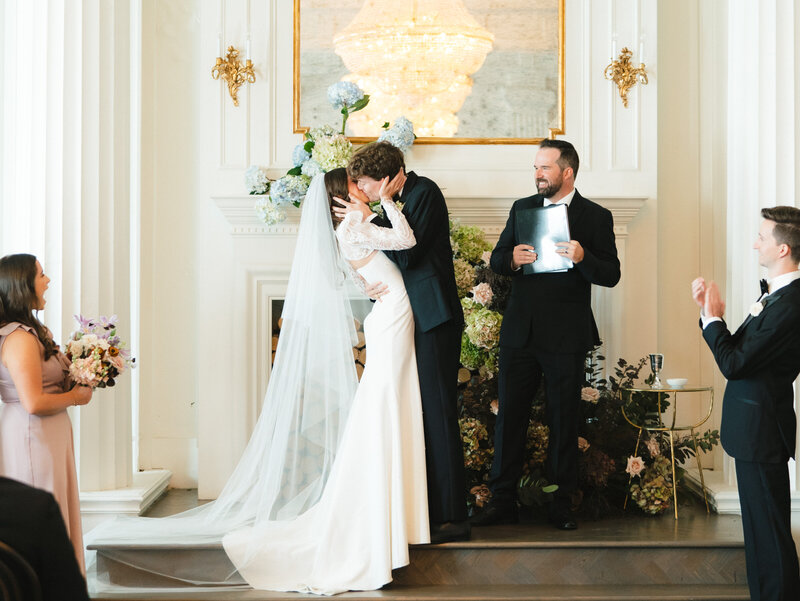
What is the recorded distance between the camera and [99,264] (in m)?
4.88

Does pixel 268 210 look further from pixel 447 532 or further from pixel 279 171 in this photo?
pixel 447 532

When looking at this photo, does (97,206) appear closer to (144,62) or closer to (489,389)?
(144,62)

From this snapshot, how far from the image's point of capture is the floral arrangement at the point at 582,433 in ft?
15.7

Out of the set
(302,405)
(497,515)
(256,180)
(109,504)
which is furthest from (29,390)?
(497,515)

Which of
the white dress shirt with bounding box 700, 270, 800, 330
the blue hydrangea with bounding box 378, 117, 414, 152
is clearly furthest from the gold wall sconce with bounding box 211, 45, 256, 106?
the white dress shirt with bounding box 700, 270, 800, 330

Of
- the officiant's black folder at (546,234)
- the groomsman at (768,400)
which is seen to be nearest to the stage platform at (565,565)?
the groomsman at (768,400)

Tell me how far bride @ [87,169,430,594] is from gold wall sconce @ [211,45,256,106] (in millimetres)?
1739

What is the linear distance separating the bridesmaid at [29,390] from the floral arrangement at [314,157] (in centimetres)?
176

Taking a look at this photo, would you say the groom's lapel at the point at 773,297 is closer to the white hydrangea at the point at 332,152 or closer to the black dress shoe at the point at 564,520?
the black dress shoe at the point at 564,520

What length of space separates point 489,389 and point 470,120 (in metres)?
1.90

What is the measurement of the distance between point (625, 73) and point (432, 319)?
2640 millimetres

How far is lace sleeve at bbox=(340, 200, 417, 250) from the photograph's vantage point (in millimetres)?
3988

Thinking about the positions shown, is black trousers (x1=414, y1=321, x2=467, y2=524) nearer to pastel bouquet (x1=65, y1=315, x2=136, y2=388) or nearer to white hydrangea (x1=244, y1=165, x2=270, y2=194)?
pastel bouquet (x1=65, y1=315, x2=136, y2=388)

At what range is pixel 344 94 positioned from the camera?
5.30 m
